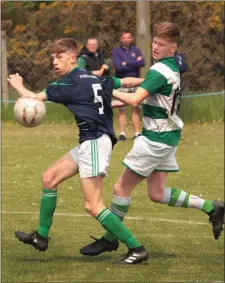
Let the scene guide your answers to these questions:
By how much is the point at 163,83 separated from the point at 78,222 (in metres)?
2.64

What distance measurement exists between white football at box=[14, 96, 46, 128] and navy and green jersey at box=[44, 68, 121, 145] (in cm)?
13

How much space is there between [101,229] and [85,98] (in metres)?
2.30

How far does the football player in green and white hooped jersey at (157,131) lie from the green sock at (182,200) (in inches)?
2.6

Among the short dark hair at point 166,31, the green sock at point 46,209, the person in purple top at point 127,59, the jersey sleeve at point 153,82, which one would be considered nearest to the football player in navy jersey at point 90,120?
the jersey sleeve at point 153,82

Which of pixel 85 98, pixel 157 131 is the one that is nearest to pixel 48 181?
pixel 85 98

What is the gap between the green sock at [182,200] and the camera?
8805 millimetres

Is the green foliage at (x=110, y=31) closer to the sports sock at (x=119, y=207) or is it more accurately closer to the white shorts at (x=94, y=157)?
the sports sock at (x=119, y=207)

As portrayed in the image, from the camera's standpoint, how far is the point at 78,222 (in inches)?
411

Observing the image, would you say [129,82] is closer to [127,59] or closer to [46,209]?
[46,209]

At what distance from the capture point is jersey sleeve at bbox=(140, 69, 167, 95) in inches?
323

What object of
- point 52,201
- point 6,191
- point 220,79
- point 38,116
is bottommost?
point 220,79

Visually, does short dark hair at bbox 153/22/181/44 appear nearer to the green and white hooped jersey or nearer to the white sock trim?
the green and white hooped jersey

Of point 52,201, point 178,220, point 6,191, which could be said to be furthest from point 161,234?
point 6,191

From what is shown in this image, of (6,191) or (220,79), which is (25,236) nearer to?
(6,191)
